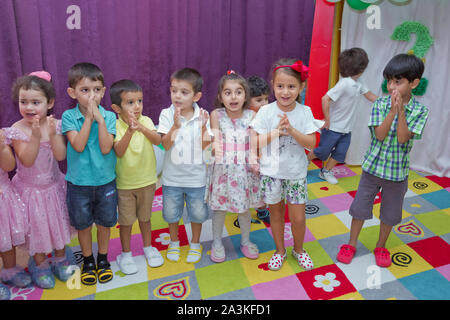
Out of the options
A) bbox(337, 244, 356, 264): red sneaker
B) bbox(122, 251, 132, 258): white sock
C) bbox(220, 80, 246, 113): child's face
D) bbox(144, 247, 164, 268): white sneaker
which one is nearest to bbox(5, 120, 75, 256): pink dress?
bbox(122, 251, 132, 258): white sock

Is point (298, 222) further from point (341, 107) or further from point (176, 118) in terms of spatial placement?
point (341, 107)

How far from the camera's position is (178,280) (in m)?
1.96

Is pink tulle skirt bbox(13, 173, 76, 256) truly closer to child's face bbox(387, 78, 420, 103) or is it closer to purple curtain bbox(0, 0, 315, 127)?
purple curtain bbox(0, 0, 315, 127)

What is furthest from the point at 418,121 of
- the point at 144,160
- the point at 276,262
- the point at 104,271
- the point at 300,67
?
the point at 104,271

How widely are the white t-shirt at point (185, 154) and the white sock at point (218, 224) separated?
0.22 metres

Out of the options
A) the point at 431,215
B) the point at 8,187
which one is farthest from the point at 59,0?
A: the point at 431,215

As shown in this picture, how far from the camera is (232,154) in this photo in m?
1.95

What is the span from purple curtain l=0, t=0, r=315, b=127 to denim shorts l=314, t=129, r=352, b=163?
78 cm

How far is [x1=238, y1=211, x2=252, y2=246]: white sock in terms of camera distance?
2.15 m

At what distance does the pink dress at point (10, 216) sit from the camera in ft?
5.72

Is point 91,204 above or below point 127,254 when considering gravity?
above

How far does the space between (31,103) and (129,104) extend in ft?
1.41

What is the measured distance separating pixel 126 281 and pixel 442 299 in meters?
1.56

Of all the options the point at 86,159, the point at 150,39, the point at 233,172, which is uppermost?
the point at 150,39
